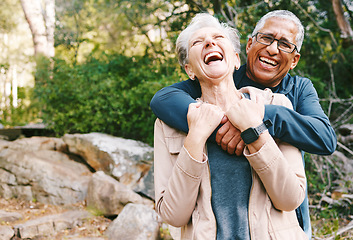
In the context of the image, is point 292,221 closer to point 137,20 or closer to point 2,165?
point 2,165

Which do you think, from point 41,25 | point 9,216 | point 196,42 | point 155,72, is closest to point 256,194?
point 196,42

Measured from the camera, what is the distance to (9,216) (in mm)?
4656

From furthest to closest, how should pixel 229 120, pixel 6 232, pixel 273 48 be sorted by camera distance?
pixel 6 232 → pixel 273 48 → pixel 229 120

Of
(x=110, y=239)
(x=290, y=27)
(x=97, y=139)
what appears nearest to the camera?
(x=290, y=27)

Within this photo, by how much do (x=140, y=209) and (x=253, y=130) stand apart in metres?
3.45

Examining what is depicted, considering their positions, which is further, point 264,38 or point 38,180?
point 38,180

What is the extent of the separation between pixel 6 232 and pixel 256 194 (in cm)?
382

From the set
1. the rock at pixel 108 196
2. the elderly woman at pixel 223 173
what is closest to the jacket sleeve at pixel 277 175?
the elderly woman at pixel 223 173

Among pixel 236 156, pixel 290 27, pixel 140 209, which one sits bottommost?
pixel 140 209

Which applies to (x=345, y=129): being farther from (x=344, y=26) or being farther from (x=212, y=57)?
(x=212, y=57)

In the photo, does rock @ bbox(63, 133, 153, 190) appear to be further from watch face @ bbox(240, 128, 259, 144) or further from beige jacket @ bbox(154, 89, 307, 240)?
watch face @ bbox(240, 128, 259, 144)

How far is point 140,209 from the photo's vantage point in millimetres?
4562

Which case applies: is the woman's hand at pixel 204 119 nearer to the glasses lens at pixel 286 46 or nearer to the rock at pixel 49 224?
the glasses lens at pixel 286 46

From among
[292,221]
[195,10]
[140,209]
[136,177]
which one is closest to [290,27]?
[292,221]
